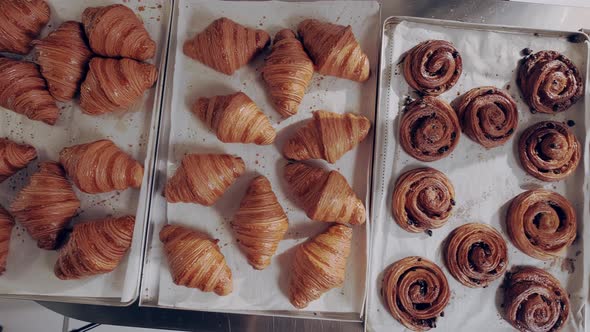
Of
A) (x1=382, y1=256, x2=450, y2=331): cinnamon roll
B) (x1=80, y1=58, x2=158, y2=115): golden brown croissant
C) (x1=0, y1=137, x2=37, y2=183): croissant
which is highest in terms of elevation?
(x1=80, y1=58, x2=158, y2=115): golden brown croissant

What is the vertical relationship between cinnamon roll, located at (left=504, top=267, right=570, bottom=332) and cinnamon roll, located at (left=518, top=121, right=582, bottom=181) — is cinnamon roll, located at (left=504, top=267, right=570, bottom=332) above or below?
below

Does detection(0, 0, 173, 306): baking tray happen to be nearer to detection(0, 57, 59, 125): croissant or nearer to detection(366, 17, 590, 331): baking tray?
detection(0, 57, 59, 125): croissant

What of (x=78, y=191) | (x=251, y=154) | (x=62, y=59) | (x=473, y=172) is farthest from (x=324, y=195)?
(x=62, y=59)

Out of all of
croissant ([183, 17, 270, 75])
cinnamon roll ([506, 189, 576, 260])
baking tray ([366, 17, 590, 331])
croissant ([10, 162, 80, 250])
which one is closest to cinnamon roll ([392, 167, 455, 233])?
baking tray ([366, 17, 590, 331])

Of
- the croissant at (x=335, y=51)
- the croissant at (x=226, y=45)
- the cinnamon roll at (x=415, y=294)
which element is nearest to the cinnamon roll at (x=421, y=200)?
the cinnamon roll at (x=415, y=294)

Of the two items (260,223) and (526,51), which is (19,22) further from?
(526,51)

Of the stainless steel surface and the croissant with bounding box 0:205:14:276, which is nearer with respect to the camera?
the croissant with bounding box 0:205:14:276
